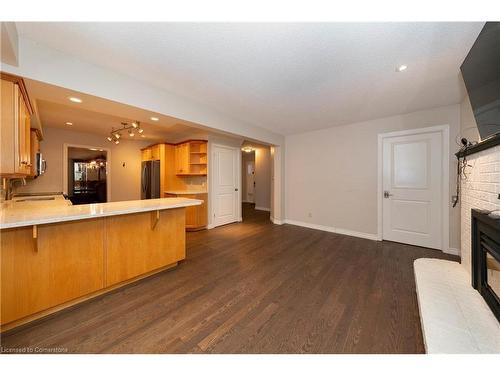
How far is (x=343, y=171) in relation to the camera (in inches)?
162

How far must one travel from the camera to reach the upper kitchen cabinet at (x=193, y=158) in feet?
15.4

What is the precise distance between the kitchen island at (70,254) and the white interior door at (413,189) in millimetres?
3822

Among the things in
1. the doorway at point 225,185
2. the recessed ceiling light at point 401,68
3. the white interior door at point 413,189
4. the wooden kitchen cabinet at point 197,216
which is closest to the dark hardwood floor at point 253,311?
the white interior door at point 413,189

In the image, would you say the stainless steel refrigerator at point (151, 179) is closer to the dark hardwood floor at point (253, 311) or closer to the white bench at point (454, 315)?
the dark hardwood floor at point (253, 311)

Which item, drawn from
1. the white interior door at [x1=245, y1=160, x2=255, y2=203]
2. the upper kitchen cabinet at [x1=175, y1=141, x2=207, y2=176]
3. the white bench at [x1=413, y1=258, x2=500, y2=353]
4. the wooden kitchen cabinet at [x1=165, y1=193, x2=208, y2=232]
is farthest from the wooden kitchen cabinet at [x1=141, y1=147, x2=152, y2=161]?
the white bench at [x1=413, y1=258, x2=500, y2=353]

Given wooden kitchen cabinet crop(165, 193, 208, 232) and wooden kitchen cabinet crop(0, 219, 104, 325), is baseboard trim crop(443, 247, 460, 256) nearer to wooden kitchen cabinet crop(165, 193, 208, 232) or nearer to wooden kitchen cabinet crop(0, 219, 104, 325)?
wooden kitchen cabinet crop(165, 193, 208, 232)

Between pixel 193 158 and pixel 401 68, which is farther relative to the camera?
pixel 193 158

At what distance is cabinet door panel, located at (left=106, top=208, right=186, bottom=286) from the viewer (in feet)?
6.57

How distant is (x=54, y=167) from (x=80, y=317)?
4.97m

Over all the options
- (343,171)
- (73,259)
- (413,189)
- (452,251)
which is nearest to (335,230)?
(343,171)

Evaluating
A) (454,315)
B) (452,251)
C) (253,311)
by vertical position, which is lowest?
(253,311)

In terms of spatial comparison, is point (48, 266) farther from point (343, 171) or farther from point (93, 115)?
point (343, 171)

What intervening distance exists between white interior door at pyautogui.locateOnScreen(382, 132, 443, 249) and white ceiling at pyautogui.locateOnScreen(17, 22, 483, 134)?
0.77 meters

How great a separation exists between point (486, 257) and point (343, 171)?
270 cm
